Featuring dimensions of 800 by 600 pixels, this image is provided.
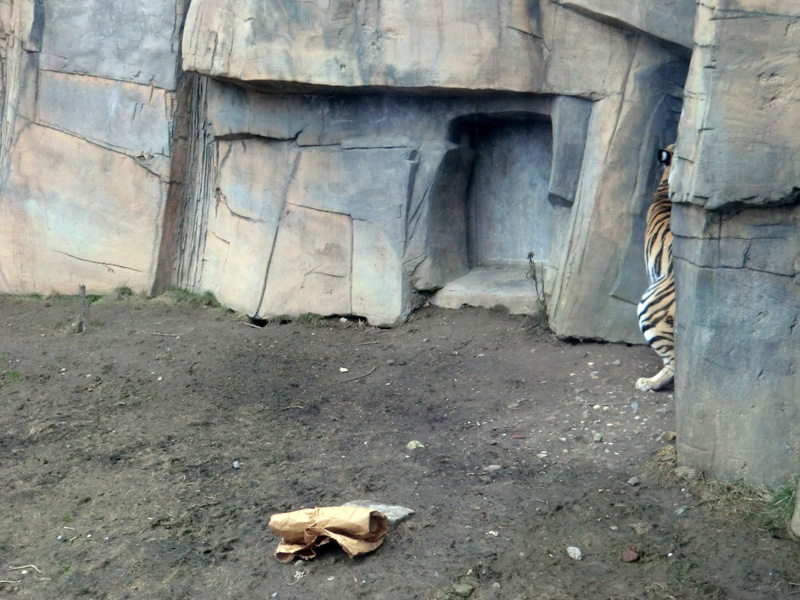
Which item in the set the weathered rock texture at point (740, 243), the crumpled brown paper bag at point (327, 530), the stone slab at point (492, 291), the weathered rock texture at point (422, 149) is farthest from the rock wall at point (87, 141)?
the weathered rock texture at point (740, 243)

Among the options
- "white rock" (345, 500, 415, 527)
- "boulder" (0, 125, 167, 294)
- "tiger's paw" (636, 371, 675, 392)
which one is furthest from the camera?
"boulder" (0, 125, 167, 294)

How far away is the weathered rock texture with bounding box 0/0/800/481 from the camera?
3842 millimetres

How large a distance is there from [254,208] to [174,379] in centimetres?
212

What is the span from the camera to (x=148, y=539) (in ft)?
13.7

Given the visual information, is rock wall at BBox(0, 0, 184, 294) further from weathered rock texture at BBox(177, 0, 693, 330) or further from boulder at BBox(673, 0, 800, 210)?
boulder at BBox(673, 0, 800, 210)

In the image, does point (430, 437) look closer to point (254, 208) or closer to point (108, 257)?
point (254, 208)

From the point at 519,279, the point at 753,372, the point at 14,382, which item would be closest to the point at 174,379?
the point at 14,382

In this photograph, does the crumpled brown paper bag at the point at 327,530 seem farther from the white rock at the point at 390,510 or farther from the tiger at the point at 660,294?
the tiger at the point at 660,294

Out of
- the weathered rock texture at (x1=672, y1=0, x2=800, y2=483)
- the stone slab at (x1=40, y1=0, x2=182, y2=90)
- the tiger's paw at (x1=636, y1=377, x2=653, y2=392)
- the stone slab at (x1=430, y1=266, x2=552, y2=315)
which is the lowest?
the tiger's paw at (x1=636, y1=377, x2=653, y2=392)

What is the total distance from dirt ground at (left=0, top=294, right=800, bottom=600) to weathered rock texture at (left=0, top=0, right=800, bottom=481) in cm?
45

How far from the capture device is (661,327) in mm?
5438

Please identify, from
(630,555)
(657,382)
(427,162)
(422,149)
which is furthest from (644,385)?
(422,149)

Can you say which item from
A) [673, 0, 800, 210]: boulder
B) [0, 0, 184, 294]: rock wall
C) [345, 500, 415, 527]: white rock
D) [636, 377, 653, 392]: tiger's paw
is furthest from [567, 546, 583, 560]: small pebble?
[0, 0, 184, 294]: rock wall

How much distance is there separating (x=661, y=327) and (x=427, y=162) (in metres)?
2.41
